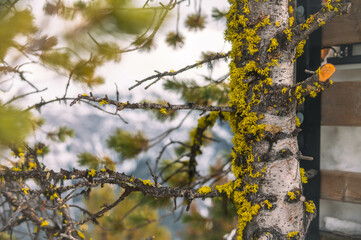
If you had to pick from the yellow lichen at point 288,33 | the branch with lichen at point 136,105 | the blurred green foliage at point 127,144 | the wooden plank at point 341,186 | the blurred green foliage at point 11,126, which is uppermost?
the yellow lichen at point 288,33

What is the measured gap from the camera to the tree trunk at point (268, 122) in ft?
5.08

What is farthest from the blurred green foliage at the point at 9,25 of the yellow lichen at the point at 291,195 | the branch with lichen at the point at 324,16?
the yellow lichen at the point at 291,195

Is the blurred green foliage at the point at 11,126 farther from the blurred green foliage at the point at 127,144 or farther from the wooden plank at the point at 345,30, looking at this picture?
the wooden plank at the point at 345,30

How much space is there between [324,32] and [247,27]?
3.11 ft

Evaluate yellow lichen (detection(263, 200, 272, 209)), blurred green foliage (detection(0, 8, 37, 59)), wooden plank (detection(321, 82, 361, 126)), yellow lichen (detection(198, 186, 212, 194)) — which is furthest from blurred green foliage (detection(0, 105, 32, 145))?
wooden plank (detection(321, 82, 361, 126))

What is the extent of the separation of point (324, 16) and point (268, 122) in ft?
1.82

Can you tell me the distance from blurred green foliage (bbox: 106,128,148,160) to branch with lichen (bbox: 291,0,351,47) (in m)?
1.99

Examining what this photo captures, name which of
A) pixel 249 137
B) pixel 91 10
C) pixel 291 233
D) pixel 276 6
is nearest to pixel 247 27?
pixel 276 6

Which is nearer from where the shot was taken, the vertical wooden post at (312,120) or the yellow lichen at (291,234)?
the yellow lichen at (291,234)

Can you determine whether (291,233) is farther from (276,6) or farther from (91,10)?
(91,10)

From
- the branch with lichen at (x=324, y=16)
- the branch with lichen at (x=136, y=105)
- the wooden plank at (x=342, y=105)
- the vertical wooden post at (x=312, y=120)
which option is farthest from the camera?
the vertical wooden post at (x=312, y=120)

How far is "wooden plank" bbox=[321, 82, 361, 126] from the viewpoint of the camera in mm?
2152

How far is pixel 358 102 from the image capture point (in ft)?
7.05

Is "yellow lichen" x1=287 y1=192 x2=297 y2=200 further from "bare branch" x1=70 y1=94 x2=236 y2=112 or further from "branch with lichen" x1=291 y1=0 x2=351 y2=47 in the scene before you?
"branch with lichen" x1=291 y1=0 x2=351 y2=47
